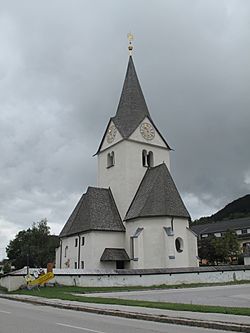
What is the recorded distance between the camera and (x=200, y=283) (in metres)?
34.2

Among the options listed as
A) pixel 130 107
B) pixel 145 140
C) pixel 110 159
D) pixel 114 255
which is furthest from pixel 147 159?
pixel 114 255

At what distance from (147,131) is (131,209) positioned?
35.8ft

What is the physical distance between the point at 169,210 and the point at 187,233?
352cm

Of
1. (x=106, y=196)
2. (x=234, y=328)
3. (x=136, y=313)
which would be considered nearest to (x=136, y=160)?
(x=106, y=196)

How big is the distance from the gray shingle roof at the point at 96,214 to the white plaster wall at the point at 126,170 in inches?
36.1

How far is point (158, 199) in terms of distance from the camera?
4197 cm

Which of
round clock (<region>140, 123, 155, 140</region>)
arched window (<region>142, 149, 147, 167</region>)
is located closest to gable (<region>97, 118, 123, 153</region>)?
round clock (<region>140, 123, 155, 140</region>)

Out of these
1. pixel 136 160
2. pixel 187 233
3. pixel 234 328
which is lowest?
pixel 234 328

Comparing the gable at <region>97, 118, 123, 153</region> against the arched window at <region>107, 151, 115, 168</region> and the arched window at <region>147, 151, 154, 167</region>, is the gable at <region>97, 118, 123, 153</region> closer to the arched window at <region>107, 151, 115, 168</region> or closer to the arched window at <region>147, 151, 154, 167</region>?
the arched window at <region>107, 151, 115, 168</region>

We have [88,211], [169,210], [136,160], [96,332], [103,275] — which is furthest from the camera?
[136,160]

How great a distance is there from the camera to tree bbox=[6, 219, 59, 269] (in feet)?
244

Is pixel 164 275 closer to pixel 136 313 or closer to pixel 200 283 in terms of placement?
pixel 200 283

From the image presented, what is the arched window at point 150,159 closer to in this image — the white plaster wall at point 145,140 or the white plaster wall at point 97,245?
the white plaster wall at point 145,140

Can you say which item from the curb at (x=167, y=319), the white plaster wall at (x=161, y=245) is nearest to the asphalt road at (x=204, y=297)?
the curb at (x=167, y=319)
